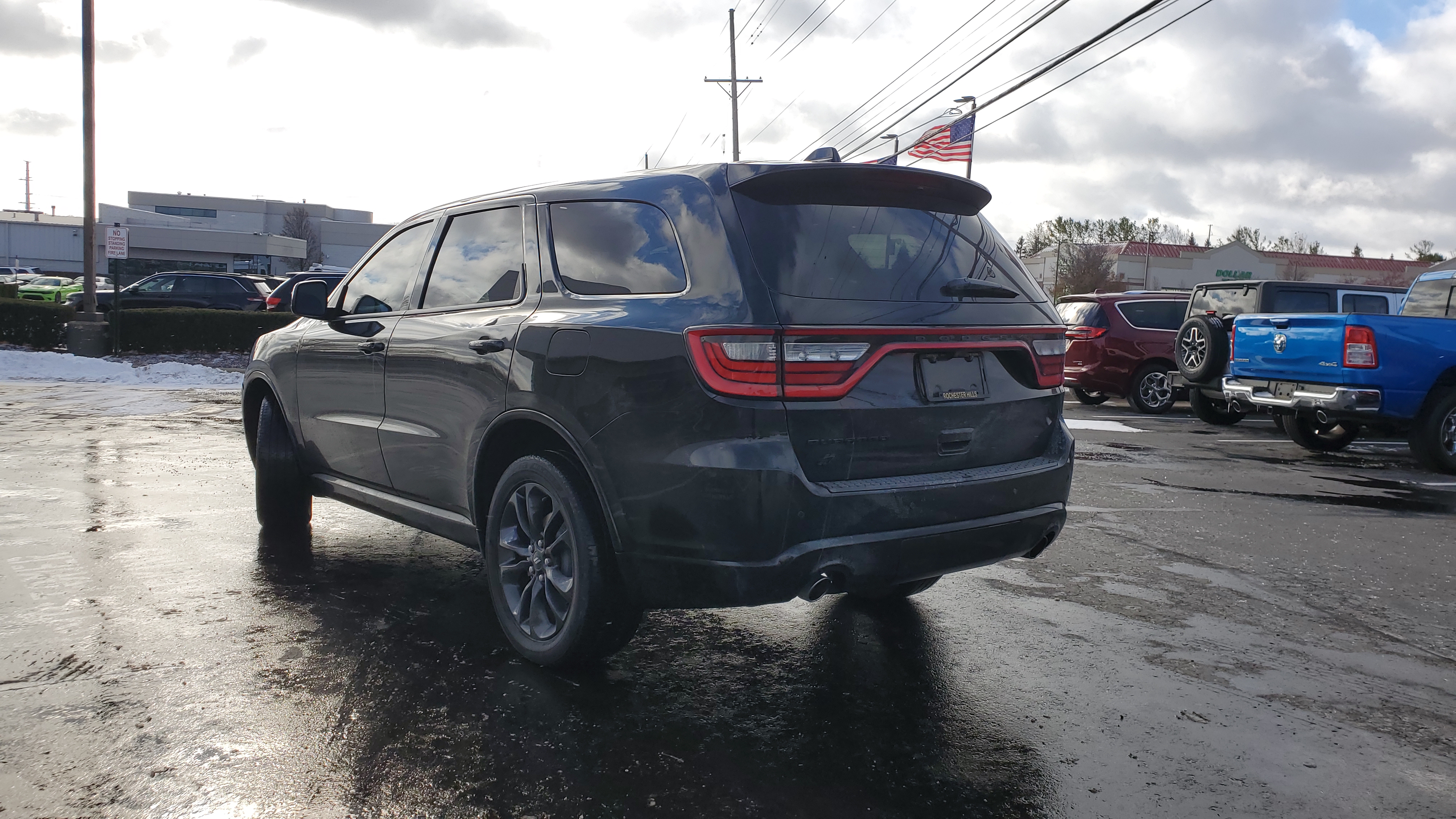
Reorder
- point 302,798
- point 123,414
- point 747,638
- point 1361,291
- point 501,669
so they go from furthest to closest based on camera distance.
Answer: point 1361,291 < point 123,414 < point 747,638 < point 501,669 < point 302,798

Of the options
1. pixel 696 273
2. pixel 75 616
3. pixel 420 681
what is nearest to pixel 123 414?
pixel 75 616

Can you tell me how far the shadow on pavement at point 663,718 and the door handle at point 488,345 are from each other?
3.74 feet

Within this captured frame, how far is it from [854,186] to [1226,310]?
11106mm

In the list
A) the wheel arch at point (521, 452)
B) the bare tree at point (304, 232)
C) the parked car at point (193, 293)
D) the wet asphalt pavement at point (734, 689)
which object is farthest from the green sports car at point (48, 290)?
the bare tree at point (304, 232)

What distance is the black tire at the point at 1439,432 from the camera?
9.59m

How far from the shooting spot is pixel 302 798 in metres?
2.91

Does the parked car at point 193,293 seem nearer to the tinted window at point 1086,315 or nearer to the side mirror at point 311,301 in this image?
the tinted window at point 1086,315

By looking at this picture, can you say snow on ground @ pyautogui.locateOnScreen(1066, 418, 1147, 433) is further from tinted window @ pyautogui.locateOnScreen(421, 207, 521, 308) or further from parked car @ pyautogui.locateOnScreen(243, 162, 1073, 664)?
tinted window @ pyautogui.locateOnScreen(421, 207, 521, 308)

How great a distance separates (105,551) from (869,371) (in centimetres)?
438

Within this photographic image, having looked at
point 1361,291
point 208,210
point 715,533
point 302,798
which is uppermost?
point 208,210

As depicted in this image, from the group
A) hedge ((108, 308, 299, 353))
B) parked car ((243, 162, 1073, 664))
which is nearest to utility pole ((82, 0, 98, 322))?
hedge ((108, 308, 299, 353))

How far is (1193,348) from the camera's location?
489 inches

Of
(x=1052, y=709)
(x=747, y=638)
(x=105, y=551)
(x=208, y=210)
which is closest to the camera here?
(x=1052, y=709)

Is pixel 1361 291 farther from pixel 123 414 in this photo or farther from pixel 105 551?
pixel 123 414
